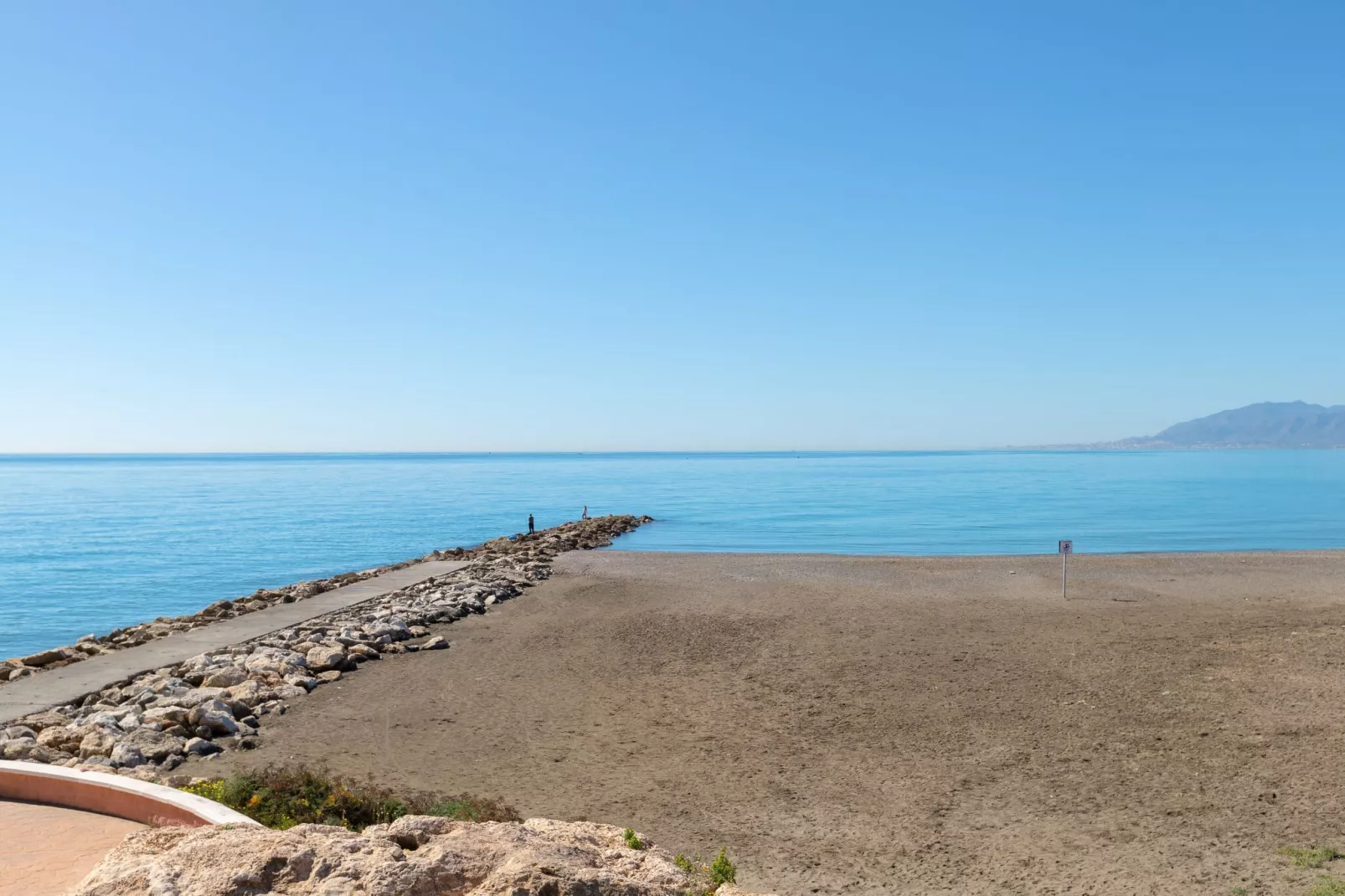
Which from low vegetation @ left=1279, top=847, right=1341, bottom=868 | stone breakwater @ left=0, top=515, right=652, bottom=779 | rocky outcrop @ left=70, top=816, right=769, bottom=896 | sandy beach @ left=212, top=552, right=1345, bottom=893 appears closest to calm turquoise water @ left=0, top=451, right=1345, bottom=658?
Answer: stone breakwater @ left=0, top=515, right=652, bottom=779

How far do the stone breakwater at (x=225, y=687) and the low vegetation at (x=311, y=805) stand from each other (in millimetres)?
2282

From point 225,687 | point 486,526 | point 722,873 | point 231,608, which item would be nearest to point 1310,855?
point 722,873

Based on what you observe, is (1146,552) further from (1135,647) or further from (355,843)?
(355,843)

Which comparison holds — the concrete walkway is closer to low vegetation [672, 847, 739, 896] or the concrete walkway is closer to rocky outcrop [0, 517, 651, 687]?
rocky outcrop [0, 517, 651, 687]

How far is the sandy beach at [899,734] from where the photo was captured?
7.80 metres

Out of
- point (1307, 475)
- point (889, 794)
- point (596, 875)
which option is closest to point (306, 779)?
point (596, 875)

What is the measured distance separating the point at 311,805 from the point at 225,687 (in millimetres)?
7001

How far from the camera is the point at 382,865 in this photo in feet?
12.2

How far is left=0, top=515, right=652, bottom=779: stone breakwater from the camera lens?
9.59 metres

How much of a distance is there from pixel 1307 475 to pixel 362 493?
109 meters

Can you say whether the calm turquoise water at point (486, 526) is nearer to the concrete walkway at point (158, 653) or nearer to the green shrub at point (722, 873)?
the concrete walkway at point (158, 653)

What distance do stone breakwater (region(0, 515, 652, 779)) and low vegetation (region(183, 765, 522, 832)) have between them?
2.28m

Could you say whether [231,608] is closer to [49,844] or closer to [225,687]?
[225,687]

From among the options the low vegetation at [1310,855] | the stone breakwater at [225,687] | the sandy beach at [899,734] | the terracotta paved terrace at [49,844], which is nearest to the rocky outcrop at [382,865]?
the terracotta paved terrace at [49,844]
